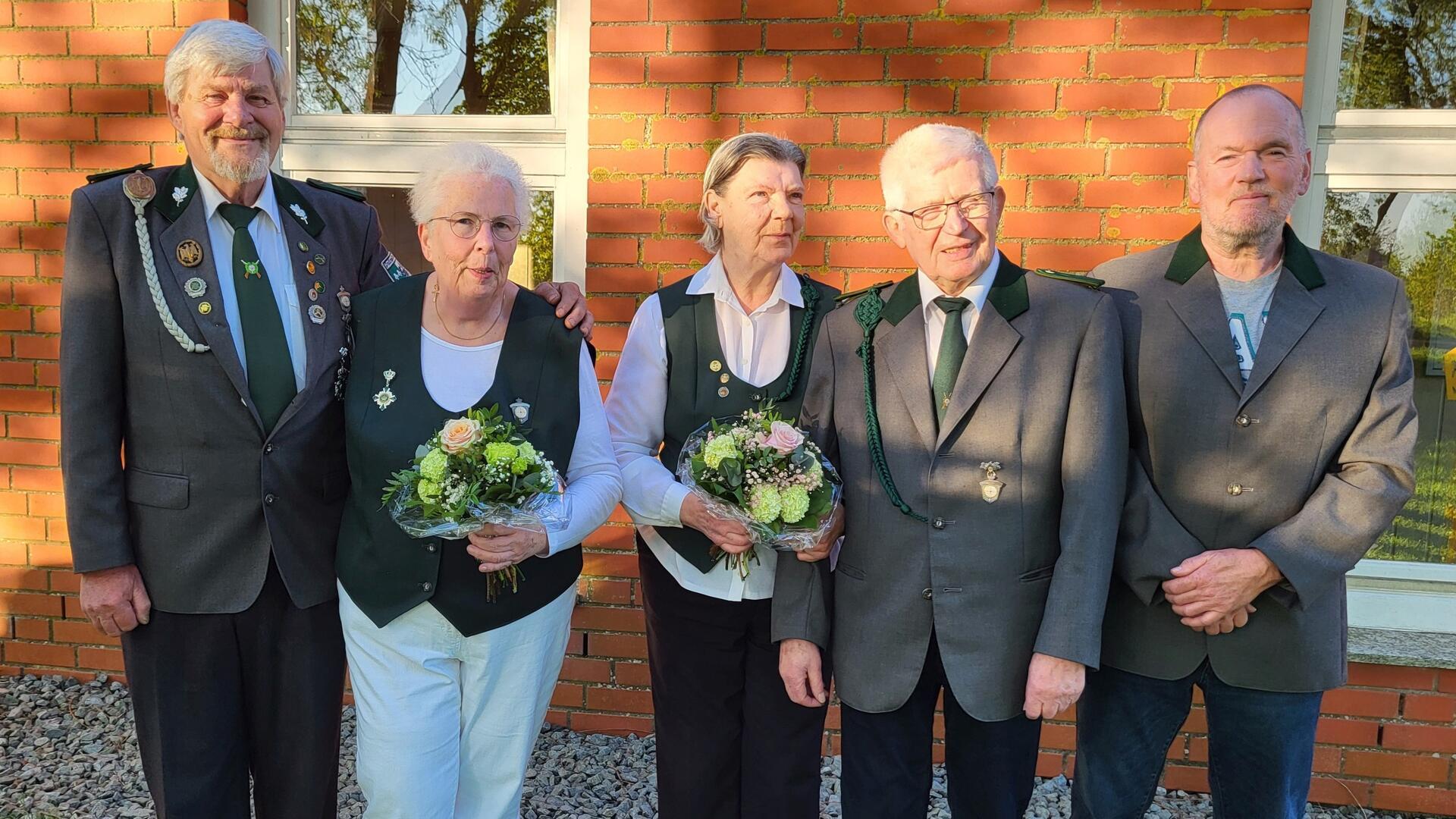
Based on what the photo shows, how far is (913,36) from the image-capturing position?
3.43 m

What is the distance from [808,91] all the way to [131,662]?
2.87 metres

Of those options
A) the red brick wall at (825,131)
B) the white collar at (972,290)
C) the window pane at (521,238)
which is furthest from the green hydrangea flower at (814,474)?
the window pane at (521,238)

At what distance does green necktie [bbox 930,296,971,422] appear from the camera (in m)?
2.23

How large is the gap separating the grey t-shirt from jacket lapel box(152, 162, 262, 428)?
8.09 ft

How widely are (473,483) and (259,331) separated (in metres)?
0.79

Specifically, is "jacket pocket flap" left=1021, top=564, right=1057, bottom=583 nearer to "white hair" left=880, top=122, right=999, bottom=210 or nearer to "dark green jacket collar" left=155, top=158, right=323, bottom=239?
"white hair" left=880, top=122, right=999, bottom=210

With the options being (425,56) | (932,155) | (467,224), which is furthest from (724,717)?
(425,56)

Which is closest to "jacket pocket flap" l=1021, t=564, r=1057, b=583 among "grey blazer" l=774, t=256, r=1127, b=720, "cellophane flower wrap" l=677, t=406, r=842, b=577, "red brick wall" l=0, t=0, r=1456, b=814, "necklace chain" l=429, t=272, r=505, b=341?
"grey blazer" l=774, t=256, r=1127, b=720

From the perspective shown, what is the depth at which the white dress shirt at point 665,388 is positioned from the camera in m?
2.56

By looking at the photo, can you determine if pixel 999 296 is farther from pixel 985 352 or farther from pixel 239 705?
pixel 239 705

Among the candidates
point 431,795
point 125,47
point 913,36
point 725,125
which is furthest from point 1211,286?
point 125,47

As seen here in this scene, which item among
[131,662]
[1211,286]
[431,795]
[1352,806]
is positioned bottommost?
[1352,806]

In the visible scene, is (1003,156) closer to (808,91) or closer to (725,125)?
(808,91)

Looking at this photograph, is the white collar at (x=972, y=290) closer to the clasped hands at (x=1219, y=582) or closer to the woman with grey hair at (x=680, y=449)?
the woman with grey hair at (x=680, y=449)
